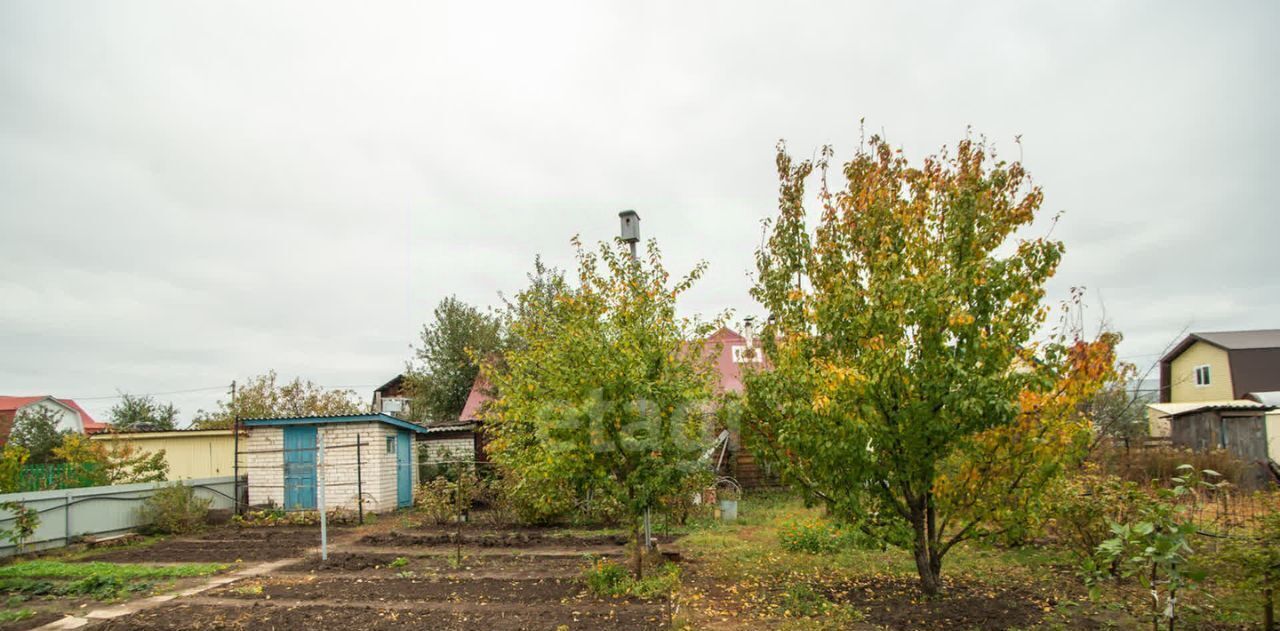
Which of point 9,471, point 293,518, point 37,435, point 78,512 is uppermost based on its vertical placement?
point 37,435

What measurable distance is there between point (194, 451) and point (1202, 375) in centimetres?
3643

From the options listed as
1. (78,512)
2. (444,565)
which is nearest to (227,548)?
(78,512)

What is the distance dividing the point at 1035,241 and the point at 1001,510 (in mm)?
2381

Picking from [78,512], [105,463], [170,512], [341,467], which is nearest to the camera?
[78,512]

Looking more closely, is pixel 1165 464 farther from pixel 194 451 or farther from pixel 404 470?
pixel 194 451

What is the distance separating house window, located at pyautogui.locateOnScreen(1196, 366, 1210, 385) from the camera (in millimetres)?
25248

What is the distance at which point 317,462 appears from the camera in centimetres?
1494

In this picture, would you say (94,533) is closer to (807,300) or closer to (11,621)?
(11,621)

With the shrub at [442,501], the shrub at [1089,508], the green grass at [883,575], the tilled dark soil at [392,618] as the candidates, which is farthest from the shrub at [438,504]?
the shrub at [1089,508]

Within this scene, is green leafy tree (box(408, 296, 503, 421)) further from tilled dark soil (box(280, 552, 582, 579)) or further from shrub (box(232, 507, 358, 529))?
tilled dark soil (box(280, 552, 582, 579))

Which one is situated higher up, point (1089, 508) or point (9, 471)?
point (9, 471)

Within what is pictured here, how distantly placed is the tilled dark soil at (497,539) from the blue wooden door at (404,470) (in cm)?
464

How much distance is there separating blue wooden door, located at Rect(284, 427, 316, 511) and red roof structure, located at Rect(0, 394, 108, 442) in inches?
463

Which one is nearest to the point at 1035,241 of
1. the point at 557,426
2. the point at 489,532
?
the point at 557,426
